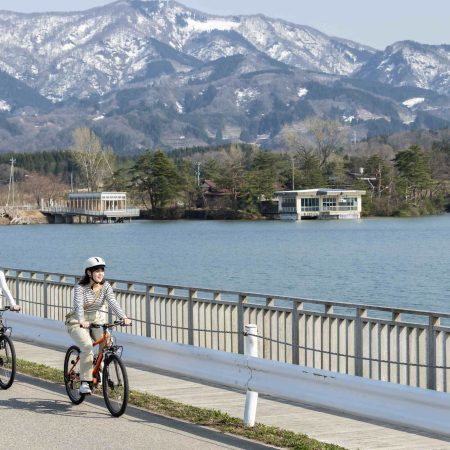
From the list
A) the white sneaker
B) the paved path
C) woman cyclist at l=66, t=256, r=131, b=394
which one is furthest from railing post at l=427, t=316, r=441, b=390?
the white sneaker

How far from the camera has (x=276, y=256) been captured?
286 ft

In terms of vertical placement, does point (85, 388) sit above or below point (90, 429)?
above

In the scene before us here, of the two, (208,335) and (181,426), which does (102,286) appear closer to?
(181,426)

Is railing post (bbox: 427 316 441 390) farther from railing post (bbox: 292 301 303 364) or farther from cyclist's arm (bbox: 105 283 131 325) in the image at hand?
cyclist's arm (bbox: 105 283 131 325)

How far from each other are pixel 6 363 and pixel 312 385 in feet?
15.8

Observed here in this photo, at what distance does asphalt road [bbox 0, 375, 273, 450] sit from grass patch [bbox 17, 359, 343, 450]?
175mm

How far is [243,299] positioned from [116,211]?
16213 cm

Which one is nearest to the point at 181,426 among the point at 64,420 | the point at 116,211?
the point at 64,420

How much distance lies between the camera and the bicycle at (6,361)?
13.9 m

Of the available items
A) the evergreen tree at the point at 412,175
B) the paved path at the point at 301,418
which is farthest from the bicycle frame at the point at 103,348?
the evergreen tree at the point at 412,175

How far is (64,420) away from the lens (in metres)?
11.8

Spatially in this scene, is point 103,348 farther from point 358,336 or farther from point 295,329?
point 295,329

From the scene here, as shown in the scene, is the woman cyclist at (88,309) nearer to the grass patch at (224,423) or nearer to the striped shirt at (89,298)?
the striped shirt at (89,298)

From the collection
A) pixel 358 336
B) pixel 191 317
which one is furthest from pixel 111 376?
pixel 191 317
